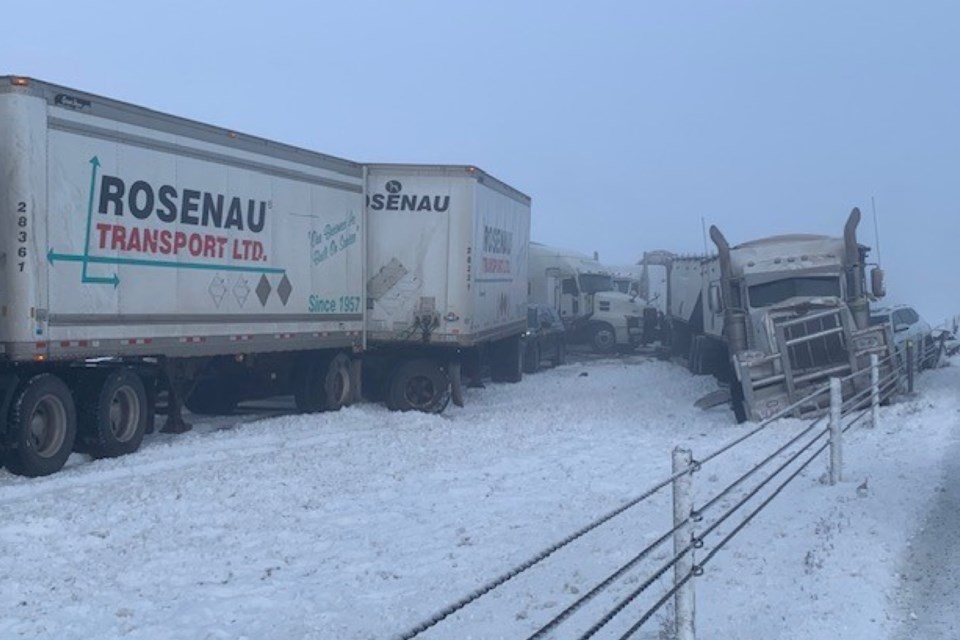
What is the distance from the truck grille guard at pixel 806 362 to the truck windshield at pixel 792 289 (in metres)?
1.66

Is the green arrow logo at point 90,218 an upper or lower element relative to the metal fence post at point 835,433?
upper

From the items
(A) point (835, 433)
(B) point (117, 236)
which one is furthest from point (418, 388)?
(A) point (835, 433)

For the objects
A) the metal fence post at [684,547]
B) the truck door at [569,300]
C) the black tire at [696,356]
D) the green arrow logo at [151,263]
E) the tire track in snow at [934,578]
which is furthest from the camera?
the truck door at [569,300]

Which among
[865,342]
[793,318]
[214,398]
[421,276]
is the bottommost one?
[214,398]

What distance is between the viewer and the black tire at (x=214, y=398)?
818 inches

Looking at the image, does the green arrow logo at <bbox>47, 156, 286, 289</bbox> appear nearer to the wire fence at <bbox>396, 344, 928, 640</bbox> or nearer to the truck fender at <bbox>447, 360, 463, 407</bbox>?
the wire fence at <bbox>396, 344, 928, 640</bbox>

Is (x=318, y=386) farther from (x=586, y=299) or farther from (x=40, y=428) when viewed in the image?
(x=586, y=299)

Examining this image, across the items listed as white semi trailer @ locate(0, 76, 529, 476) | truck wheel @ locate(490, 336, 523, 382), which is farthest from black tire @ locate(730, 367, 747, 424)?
truck wheel @ locate(490, 336, 523, 382)

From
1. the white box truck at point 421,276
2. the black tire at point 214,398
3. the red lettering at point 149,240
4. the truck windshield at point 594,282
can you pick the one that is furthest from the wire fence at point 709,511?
the truck windshield at point 594,282

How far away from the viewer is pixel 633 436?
19.0m

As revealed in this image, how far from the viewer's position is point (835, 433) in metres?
12.8

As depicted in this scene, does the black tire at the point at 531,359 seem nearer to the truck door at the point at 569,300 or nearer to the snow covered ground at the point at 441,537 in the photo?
the truck door at the point at 569,300

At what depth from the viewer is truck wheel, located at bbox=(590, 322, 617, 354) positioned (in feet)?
143

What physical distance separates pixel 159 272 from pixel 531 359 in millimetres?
18326
